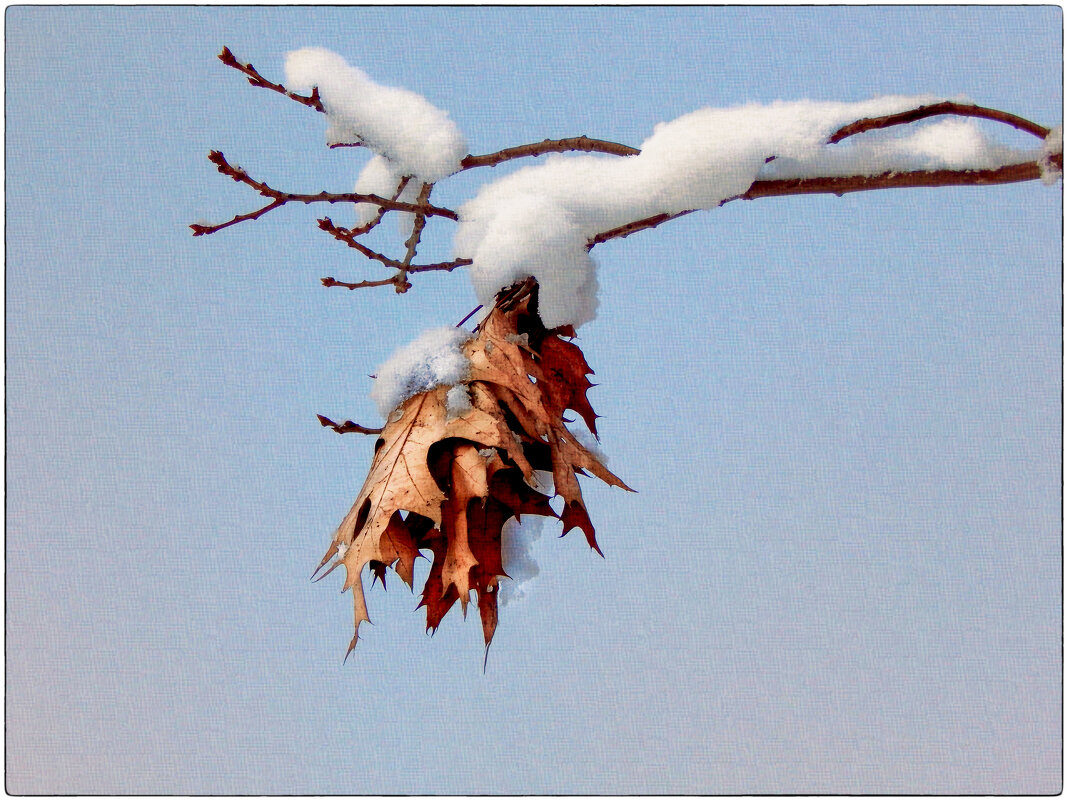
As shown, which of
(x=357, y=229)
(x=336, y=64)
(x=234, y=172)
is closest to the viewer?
(x=234, y=172)

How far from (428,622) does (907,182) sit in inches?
22.5

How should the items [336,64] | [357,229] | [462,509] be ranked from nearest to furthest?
1. [462,509]
2. [336,64]
3. [357,229]

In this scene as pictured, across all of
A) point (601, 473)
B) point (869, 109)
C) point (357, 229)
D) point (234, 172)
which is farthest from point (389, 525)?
point (869, 109)

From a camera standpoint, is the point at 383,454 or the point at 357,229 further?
the point at 357,229

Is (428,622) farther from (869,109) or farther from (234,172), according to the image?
(869,109)

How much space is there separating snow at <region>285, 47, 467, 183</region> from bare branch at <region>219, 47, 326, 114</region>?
0.02 m

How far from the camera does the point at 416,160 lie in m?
0.82

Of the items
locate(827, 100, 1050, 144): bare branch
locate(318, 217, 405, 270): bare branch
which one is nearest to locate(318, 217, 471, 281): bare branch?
locate(318, 217, 405, 270): bare branch

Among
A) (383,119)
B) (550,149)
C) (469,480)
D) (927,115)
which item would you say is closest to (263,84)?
(383,119)

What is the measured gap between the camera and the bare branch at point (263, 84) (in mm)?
762

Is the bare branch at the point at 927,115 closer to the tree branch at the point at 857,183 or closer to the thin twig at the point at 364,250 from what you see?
the tree branch at the point at 857,183

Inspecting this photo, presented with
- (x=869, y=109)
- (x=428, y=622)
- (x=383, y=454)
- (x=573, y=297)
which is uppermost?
(x=869, y=109)

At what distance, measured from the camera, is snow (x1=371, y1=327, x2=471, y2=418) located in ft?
2.21

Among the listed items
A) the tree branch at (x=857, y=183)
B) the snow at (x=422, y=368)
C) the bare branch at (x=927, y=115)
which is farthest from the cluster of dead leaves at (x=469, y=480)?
the bare branch at (x=927, y=115)
